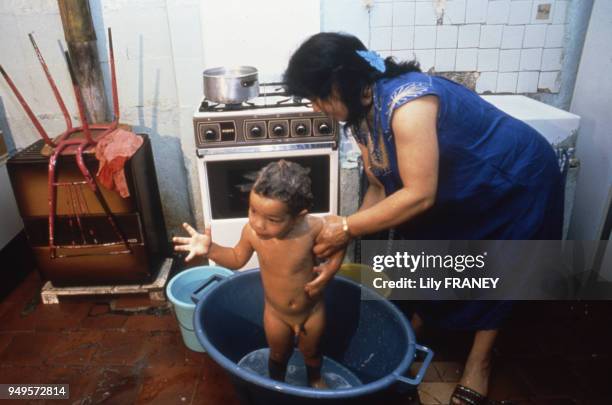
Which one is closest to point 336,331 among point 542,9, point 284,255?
point 284,255

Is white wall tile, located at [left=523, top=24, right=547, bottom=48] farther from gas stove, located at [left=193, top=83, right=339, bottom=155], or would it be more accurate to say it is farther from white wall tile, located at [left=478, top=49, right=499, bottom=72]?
gas stove, located at [left=193, top=83, right=339, bottom=155]

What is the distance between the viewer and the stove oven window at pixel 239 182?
2.78 metres

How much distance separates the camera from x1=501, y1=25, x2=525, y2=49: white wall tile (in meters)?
3.18

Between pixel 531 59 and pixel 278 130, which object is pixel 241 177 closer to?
pixel 278 130

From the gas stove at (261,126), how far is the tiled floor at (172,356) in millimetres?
1212

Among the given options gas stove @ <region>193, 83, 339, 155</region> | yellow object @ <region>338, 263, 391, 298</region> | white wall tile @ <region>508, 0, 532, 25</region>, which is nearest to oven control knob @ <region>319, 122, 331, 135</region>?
gas stove @ <region>193, 83, 339, 155</region>

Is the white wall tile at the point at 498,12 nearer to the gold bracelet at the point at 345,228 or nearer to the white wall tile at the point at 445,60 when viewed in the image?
the white wall tile at the point at 445,60

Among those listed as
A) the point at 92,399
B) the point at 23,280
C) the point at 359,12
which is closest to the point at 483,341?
the point at 92,399

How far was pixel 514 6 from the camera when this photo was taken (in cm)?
312

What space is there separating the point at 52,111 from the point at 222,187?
1.66 metres

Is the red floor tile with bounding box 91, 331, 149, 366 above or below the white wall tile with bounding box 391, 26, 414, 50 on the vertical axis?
below

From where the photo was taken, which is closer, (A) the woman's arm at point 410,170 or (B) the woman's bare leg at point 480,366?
(A) the woman's arm at point 410,170

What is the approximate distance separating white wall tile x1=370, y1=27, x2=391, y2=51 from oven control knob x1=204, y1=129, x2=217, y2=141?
4.46 feet

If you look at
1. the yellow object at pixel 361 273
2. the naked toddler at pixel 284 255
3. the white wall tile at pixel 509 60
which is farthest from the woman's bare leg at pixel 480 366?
the white wall tile at pixel 509 60
